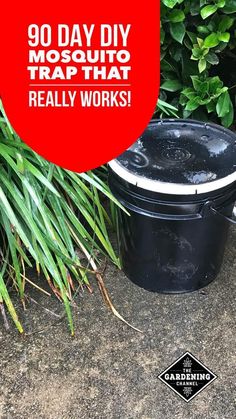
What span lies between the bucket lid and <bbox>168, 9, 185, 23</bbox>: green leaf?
0.48 m

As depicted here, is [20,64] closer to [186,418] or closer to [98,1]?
[98,1]

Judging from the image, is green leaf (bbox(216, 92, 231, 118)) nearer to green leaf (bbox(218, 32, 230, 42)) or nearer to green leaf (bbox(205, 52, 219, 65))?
green leaf (bbox(205, 52, 219, 65))

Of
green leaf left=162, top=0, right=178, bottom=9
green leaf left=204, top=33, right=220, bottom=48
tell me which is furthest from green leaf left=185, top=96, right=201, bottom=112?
green leaf left=162, top=0, right=178, bottom=9

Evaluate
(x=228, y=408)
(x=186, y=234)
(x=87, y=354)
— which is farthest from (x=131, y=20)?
(x=228, y=408)

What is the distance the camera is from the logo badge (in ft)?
7.16

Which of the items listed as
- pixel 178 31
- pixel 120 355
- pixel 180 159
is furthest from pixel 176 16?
pixel 120 355

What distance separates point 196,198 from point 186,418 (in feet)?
2.50

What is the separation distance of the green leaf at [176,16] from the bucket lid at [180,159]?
1.59ft

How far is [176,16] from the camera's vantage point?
8.79 ft

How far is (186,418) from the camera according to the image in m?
2.09

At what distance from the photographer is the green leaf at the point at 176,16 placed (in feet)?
8.73

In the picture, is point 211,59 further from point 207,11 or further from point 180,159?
point 180,159

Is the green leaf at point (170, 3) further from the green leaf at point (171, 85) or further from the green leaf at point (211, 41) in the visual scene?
the green leaf at point (171, 85)

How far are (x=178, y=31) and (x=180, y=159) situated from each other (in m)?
0.71
